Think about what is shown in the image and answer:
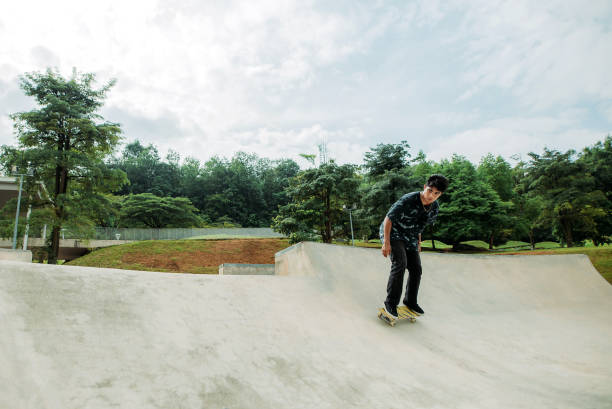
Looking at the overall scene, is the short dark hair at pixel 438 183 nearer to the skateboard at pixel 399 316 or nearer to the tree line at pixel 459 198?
the skateboard at pixel 399 316

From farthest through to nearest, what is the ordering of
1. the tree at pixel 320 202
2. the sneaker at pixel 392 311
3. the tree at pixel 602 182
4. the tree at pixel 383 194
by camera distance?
1. the tree at pixel 602 182
2. the tree at pixel 383 194
3. the tree at pixel 320 202
4. the sneaker at pixel 392 311

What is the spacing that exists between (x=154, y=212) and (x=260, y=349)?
131 feet

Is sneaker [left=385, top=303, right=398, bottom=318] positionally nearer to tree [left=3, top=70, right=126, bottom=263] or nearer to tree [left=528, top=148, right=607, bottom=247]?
tree [left=3, top=70, right=126, bottom=263]

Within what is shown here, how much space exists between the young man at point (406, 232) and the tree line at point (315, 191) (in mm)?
15123

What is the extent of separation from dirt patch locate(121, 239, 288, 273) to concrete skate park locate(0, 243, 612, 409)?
14304mm

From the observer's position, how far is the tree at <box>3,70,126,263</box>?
14125 millimetres

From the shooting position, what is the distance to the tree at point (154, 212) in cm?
3759

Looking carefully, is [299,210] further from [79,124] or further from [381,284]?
[381,284]

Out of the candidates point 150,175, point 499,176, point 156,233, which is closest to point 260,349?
point 156,233

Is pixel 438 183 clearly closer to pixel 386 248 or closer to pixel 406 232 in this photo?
pixel 406 232

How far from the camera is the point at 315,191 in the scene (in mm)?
20328

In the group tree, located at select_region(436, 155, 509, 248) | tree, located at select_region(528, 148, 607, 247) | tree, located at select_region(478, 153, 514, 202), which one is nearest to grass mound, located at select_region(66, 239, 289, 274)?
tree, located at select_region(436, 155, 509, 248)

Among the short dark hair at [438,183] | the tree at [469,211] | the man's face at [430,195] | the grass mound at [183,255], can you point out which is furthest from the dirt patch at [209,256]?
the short dark hair at [438,183]

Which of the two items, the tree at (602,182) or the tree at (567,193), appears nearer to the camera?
the tree at (567,193)
